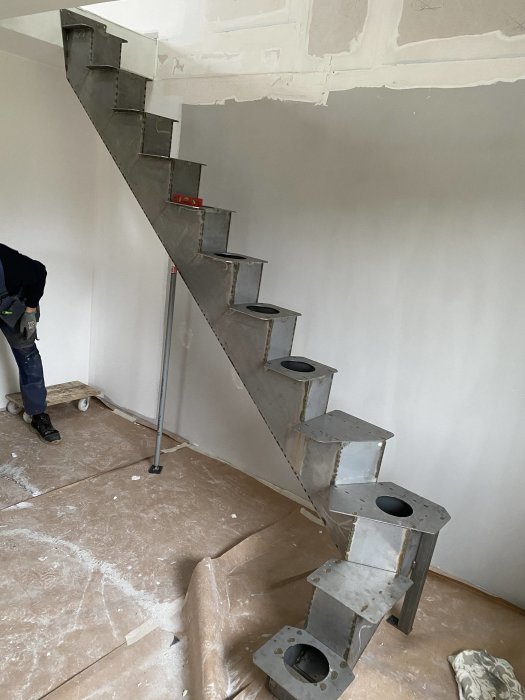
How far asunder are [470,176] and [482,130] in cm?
19

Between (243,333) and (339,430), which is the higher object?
(243,333)

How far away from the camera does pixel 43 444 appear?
3.24 m

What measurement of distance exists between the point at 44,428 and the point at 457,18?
3.24 meters

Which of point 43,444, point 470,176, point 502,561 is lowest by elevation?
point 43,444

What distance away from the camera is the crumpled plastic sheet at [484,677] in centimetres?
176

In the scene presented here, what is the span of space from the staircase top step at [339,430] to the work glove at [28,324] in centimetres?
194

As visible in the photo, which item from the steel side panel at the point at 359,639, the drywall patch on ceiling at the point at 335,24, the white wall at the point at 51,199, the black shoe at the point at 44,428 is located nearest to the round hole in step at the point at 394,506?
the steel side panel at the point at 359,639

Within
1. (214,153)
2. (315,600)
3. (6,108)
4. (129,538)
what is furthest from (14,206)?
(315,600)

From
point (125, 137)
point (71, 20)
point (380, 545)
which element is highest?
point (71, 20)

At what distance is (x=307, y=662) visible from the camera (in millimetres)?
1771

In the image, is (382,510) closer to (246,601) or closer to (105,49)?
(246,601)

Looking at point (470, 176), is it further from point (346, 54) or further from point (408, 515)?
point (408, 515)

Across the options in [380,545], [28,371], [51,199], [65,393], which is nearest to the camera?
[380,545]


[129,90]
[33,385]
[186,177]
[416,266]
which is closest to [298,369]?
[416,266]
